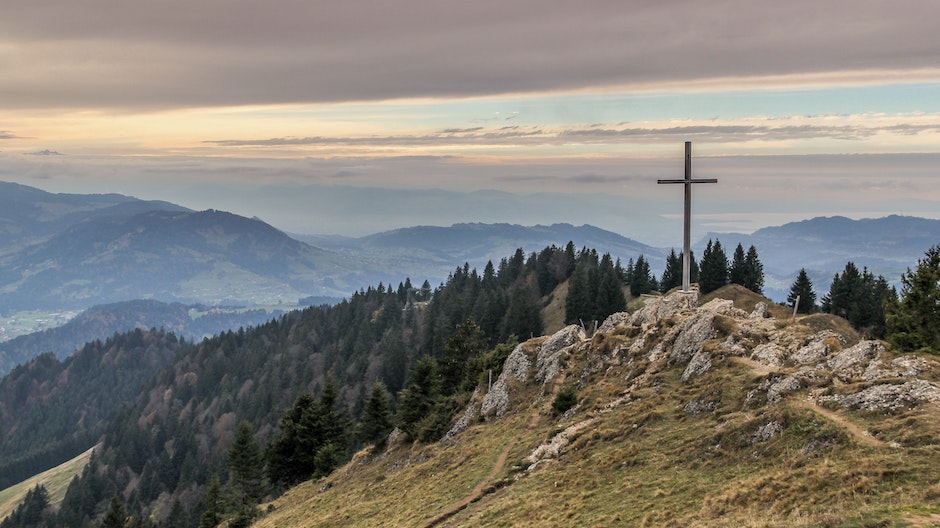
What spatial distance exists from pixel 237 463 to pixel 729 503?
72709mm

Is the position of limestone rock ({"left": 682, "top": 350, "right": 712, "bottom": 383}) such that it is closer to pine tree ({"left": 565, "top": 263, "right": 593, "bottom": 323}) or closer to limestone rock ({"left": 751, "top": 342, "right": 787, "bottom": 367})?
limestone rock ({"left": 751, "top": 342, "right": 787, "bottom": 367})

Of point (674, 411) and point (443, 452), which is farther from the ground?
point (674, 411)

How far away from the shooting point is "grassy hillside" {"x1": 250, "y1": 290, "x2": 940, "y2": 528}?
24516 millimetres

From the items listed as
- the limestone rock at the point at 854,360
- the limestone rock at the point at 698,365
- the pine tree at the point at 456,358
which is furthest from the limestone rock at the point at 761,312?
the pine tree at the point at 456,358

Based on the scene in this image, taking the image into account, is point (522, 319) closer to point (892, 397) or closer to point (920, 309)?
point (920, 309)

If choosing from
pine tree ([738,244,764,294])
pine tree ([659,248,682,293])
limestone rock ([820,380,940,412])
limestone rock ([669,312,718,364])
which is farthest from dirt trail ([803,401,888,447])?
pine tree ([659,248,682,293])

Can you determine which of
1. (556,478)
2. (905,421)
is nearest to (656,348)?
(556,478)

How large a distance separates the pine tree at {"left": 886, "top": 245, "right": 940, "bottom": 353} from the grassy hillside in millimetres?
13293

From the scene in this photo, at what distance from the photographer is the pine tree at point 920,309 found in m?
56.2

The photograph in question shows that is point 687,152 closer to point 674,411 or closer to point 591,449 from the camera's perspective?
point 674,411

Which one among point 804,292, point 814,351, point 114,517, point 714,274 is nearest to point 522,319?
point 714,274

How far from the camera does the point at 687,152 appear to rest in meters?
56.2

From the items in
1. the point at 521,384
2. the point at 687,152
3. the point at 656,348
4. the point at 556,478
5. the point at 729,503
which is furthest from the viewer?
the point at 521,384

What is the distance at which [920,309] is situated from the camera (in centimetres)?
5784
